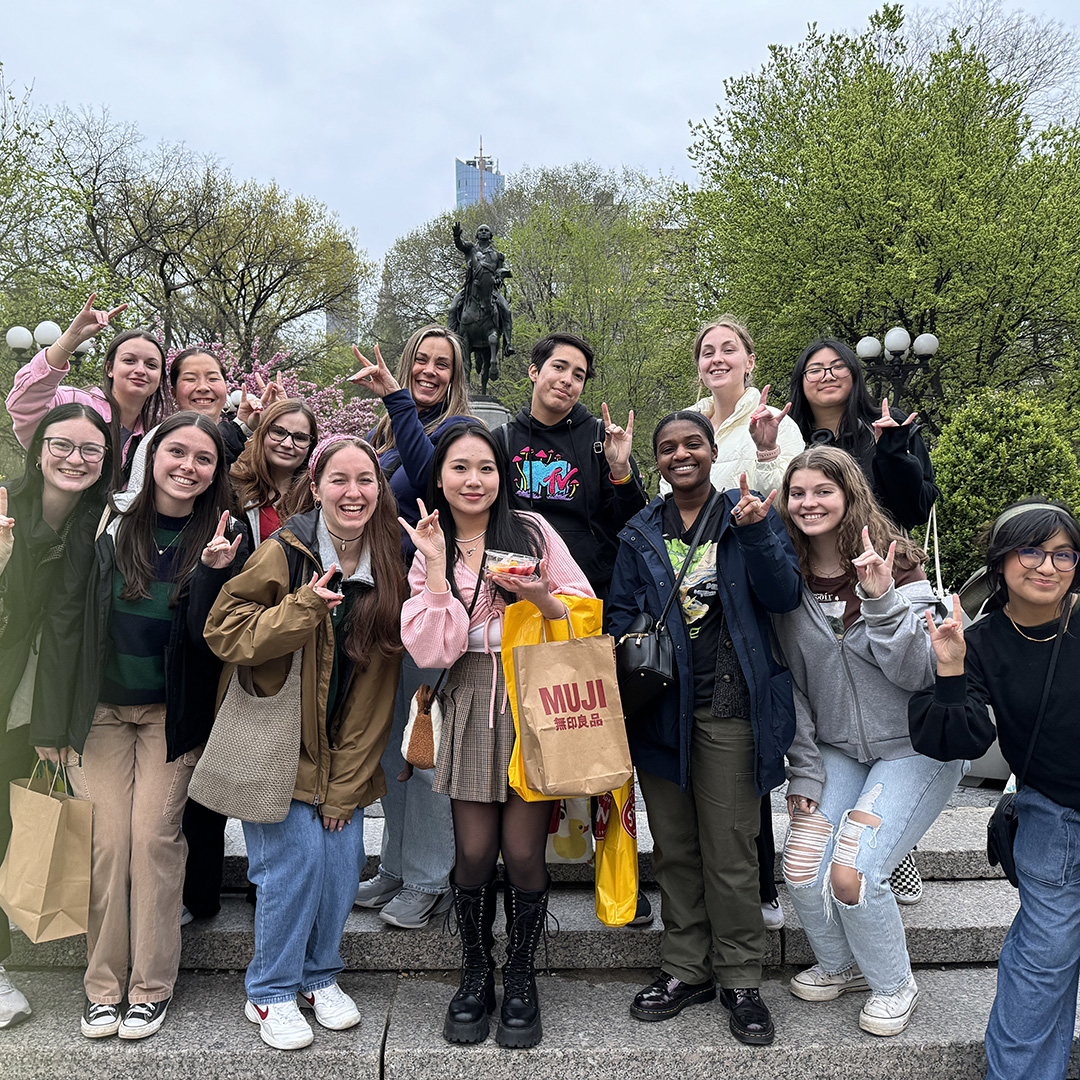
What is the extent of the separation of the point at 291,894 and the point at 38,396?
2.33m

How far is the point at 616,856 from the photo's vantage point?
2.84 meters

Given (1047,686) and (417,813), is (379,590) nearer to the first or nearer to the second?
(417,813)

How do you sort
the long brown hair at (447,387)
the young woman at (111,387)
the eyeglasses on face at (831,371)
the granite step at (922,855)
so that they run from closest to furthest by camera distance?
the young woman at (111,387) < the eyeglasses on face at (831,371) < the granite step at (922,855) < the long brown hair at (447,387)

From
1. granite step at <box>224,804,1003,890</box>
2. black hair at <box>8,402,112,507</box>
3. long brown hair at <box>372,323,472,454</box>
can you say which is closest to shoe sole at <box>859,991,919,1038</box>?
granite step at <box>224,804,1003,890</box>

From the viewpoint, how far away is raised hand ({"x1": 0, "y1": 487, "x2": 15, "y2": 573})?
2723mm

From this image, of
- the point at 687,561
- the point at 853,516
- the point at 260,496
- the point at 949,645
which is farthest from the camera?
the point at 260,496

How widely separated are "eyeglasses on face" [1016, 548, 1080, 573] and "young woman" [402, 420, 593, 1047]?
1.42 metres

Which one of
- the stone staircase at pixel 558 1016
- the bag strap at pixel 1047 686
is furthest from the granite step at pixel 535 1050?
the bag strap at pixel 1047 686

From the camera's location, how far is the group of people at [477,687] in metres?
2.74

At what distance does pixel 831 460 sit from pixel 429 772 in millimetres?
2050

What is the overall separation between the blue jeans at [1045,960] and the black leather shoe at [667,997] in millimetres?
955

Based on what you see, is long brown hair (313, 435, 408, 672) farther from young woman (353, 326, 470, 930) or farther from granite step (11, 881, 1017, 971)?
granite step (11, 881, 1017, 971)

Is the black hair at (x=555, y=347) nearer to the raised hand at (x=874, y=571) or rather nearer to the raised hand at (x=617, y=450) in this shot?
the raised hand at (x=617, y=450)

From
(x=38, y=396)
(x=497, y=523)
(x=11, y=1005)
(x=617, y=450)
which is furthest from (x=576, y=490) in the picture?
(x=11, y=1005)
